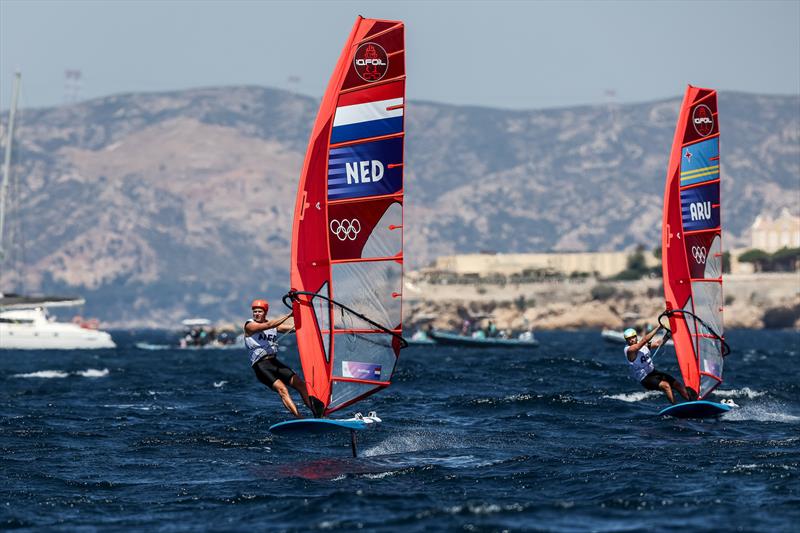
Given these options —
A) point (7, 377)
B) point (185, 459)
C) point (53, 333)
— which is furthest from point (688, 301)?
point (53, 333)

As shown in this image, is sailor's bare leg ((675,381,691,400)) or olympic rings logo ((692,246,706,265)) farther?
olympic rings logo ((692,246,706,265))

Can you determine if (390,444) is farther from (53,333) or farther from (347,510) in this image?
(53,333)

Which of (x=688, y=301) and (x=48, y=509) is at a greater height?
(x=688, y=301)

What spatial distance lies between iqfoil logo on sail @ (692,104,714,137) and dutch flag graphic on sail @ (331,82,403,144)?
1131 centimetres

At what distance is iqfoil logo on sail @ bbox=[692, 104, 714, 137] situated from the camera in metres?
32.9

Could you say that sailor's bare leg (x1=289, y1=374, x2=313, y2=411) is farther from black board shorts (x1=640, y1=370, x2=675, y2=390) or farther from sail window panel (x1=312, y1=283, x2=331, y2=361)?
black board shorts (x1=640, y1=370, x2=675, y2=390)

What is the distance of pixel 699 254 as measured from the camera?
1276 inches

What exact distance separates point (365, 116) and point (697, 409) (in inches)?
444

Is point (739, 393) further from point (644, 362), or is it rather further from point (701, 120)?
point (644, 362)

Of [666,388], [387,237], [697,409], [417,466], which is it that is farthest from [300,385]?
[697,409]

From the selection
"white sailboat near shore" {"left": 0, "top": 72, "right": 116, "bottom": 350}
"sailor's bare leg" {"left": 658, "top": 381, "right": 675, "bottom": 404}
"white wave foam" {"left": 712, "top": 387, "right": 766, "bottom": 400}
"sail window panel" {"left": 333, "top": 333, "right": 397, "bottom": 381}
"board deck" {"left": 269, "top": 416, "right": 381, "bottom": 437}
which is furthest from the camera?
"white sailboat near shore" {"left": 0, "top": 72, "right": 116, "bottom": 350}

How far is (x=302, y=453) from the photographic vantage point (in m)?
26.0

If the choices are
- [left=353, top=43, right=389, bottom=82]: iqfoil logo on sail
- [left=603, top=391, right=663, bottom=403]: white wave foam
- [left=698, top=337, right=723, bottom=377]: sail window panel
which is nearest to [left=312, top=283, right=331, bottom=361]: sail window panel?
[left=353, top=43, right=389, bottom=82]: iqfoil logo on sail

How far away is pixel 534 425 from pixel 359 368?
793 centimetres
